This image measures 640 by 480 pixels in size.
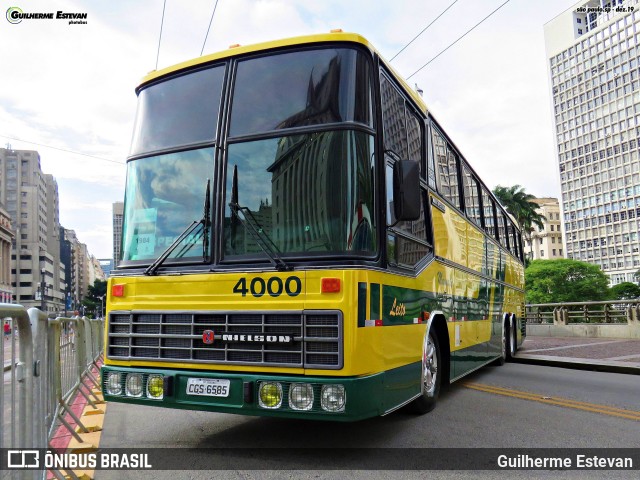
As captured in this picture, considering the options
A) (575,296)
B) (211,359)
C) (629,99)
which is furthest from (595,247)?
(211,359)

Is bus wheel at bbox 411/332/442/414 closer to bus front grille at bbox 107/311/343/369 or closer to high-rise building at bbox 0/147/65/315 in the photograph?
bus front grille at bbox 107/311/343/369

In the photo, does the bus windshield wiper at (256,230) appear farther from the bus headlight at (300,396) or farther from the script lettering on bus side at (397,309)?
the script lettering on bus side at (397,309)

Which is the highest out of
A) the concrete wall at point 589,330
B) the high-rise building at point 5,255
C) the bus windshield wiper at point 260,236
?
the high-rise building at point 5,255

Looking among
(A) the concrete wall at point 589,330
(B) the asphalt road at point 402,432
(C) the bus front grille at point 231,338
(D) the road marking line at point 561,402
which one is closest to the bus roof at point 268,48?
(C) the bus front grille at point 231,338

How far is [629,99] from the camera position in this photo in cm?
12350

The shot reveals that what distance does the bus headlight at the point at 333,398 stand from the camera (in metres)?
4.31

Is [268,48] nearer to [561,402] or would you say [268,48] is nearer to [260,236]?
[260,236]

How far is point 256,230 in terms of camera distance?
4.83 metres

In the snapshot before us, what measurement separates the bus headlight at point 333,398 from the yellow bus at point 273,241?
0.03ft

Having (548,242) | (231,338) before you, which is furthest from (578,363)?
(548,242)

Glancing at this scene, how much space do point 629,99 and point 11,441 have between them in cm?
14118

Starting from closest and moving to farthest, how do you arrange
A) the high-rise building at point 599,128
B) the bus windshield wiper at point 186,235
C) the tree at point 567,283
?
the bus windshield wiper at point 186,235, the tree at point 567,283, the high-rise building at point 599,128

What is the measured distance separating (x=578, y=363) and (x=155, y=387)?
9862 millimetres

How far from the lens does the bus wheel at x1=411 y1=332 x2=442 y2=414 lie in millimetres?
6012
